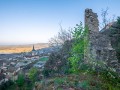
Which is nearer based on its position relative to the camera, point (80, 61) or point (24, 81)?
point (80, 61)

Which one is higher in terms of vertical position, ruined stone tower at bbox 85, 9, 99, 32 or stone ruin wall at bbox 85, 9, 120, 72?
ruined stone tower at bbox 85, 9, 99, 32

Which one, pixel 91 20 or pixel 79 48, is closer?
pixel 91 20

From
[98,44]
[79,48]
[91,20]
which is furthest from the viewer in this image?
[79,48]

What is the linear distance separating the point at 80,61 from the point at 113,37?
7.64 metres

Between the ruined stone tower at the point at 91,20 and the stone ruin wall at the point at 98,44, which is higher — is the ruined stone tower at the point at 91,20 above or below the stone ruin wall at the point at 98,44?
above

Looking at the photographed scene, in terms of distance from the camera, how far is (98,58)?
59.7ft

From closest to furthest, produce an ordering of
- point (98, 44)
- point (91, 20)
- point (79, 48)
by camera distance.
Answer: point (98, 44), point (91, 20), point (79, 48)

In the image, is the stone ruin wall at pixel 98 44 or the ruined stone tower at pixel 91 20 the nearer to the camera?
the stone ruin wall at pixel 98 44

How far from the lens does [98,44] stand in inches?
731

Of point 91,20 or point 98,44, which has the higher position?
point 91,20

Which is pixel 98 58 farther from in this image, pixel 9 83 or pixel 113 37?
pixel 9 83

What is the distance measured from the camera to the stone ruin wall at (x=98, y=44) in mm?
17922

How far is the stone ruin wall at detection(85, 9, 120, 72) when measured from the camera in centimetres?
1792

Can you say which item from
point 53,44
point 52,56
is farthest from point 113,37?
point 53,44
